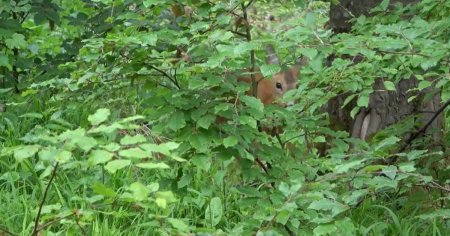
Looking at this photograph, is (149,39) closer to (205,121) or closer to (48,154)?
(205,121)

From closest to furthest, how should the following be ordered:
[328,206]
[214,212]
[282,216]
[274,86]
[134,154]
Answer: [134,154]
[282,216]
[328,206]
[214,212]
[274,86]

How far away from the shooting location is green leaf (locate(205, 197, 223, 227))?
4.05 meters

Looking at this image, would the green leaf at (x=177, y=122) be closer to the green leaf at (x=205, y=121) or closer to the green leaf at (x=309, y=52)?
the green leaf at (x=205, y=121)

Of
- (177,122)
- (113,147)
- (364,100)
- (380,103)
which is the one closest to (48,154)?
(113,147)

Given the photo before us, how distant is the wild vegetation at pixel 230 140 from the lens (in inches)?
99.3

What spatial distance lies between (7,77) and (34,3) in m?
0.73

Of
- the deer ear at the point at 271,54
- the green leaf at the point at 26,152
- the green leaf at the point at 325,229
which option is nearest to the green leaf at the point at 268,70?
the green leaf at the point at 325,229

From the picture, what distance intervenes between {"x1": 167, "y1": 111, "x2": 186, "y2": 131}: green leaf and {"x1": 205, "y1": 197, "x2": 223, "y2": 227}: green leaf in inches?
46.4

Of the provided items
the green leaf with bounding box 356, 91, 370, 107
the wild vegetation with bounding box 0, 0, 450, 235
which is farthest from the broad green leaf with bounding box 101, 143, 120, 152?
the green leaf with bounding box 356, 91, 370, 107

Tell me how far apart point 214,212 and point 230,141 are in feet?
4.38

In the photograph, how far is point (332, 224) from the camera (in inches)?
101

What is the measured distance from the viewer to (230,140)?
289 cm

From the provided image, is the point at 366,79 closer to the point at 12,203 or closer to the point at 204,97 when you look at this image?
the point at 204,97

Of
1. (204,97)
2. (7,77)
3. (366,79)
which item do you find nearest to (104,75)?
(204,97)
